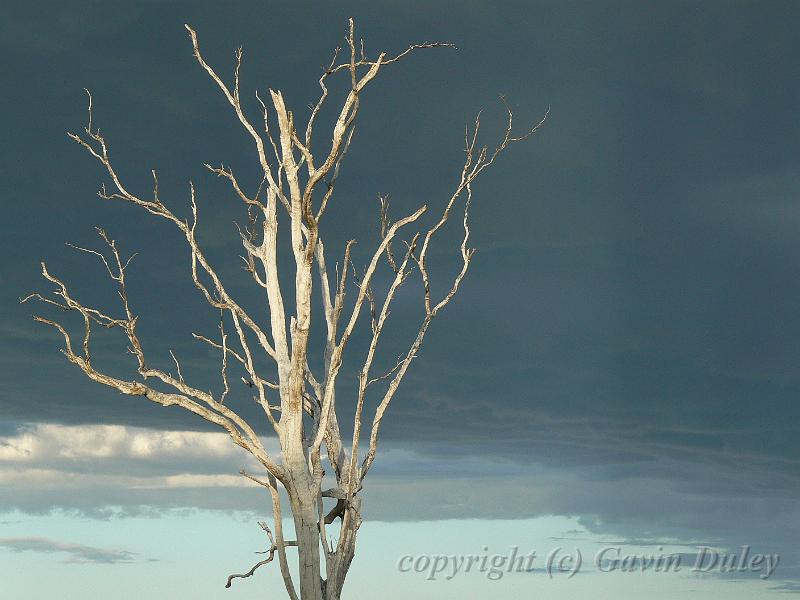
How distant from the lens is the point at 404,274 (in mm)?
9156

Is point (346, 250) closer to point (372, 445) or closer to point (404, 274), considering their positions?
point (404, 274)

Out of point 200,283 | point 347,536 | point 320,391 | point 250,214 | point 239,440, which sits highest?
point 250,214

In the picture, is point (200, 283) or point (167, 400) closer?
point (167, 400)

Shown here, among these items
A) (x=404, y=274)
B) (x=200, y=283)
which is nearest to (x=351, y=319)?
(x=404, y=274)

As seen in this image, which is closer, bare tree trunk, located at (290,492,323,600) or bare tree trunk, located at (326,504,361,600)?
bare tree trunk, located at (290,492,323,600)

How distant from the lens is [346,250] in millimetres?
9305

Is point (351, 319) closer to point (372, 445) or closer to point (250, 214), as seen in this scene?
point (372, 445)

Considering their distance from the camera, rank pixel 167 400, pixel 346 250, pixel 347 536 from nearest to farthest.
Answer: pixel 167 400 → pixel 347 536 → pixel 346 250

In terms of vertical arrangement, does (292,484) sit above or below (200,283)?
below

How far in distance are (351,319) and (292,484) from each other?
1.59m

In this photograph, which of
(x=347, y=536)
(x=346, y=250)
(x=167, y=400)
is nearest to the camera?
(x=167, y=400)

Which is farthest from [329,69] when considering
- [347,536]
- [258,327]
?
[347,536]

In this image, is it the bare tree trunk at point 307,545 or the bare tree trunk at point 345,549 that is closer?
the bare tree trunk at point 307,545

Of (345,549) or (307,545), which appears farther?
(345,549)
